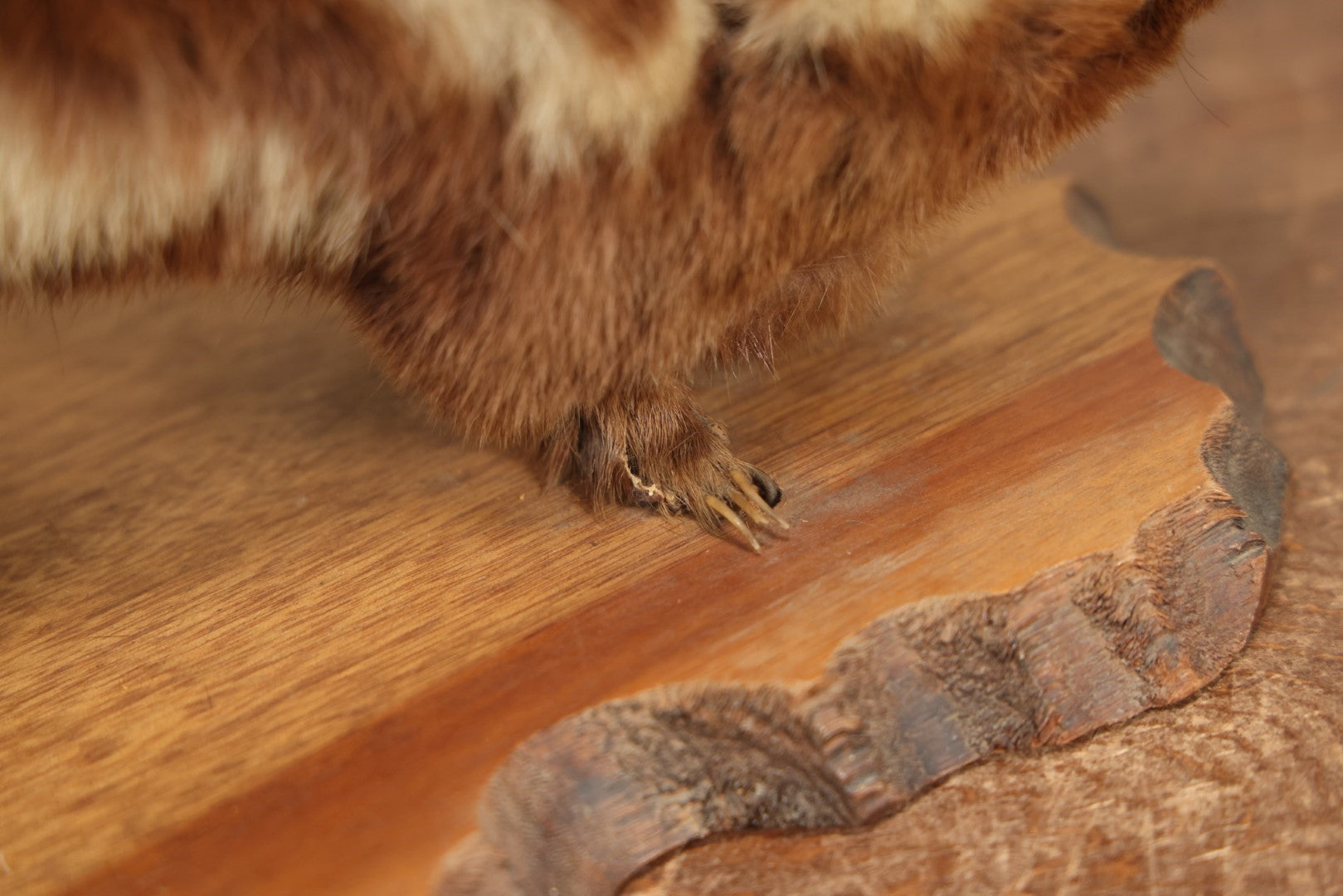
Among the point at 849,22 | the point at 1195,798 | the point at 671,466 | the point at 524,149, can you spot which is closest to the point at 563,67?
the point at 524,149

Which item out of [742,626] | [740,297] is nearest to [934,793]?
[742,626]

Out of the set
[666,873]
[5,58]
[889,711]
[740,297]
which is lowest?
[666,873]

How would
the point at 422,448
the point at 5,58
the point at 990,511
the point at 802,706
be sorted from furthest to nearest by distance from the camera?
the point at 422,448 → the point at 990,511 → the point at 802,706 → the point at 5,58

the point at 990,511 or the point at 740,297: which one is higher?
the point at 740,297

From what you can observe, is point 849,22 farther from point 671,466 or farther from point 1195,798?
point 1195,798

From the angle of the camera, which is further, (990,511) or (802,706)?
(990,511)

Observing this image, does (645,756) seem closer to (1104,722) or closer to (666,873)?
(666,873)

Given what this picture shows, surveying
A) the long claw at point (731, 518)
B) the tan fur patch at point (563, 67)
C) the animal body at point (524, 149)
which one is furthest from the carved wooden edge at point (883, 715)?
the tan fur patch at point (563, 67)
